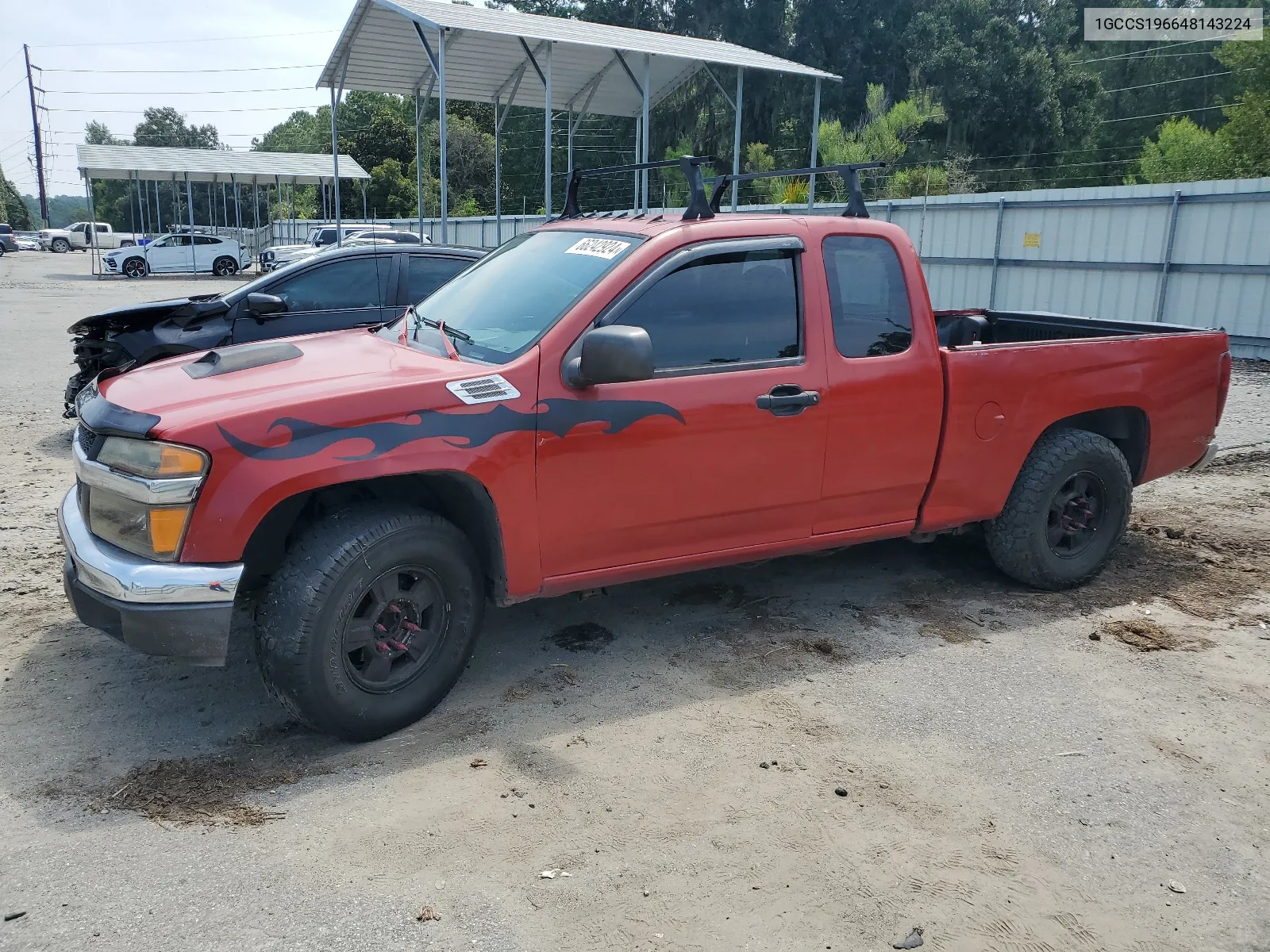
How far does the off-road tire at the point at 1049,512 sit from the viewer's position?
5.21 metres

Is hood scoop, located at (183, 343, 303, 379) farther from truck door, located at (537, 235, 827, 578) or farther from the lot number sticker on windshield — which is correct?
the lot number sticker on windshield

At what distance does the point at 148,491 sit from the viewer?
3.36m

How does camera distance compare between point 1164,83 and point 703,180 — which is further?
point 1164,83

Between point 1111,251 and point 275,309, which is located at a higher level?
point 1111,251

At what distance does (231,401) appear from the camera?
139 inches

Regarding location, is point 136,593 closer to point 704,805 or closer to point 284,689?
point 284,689

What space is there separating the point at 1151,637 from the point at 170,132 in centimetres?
12751

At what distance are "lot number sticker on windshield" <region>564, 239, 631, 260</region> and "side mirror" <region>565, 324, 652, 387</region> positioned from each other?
1.86ft

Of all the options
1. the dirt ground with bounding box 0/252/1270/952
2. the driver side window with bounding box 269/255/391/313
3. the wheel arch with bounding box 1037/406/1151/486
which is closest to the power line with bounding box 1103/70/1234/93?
the driver side window with bounding box 269/255/391/313

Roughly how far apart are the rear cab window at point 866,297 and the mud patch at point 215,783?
277 cm

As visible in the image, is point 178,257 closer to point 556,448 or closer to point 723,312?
point 723,312

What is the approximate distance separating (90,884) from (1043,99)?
1847 inches

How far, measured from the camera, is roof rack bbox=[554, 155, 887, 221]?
4.45 metres

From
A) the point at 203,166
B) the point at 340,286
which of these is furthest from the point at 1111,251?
the point at 203,166
